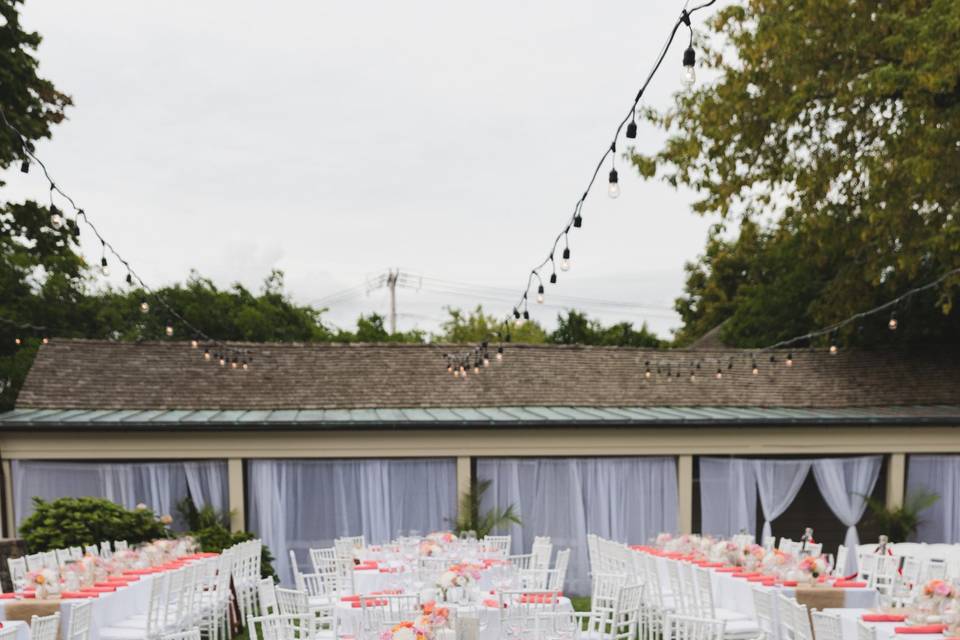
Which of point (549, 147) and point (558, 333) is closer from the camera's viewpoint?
point (549, 147)

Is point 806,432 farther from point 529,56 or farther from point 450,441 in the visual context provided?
point 529,56

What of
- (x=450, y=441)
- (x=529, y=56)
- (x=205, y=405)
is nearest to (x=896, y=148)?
(x=529, y=56)

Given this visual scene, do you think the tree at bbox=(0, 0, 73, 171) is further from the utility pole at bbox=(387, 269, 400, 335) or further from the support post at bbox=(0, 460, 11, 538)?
the utility pole at bbox=(387, 269, 400, 335)

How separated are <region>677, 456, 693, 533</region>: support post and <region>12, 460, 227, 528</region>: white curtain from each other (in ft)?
23.4

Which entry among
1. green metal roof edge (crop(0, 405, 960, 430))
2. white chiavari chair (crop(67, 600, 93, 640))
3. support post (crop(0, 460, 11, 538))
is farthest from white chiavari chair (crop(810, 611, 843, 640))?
support post (crop(0, 460, 11, 538))

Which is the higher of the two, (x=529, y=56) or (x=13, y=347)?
(x=529, y=56)

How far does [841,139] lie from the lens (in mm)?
15430

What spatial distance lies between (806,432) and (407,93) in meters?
10.5

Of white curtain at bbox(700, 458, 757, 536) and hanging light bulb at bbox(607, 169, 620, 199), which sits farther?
white curtain at bbox(700, 458, 757, 536)

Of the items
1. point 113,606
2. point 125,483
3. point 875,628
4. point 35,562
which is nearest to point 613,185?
point 875,628

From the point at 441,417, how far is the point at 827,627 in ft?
27.8

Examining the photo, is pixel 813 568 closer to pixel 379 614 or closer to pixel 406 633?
pixel 379 614

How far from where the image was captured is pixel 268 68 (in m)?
16.7

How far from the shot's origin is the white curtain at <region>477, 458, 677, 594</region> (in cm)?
1478
